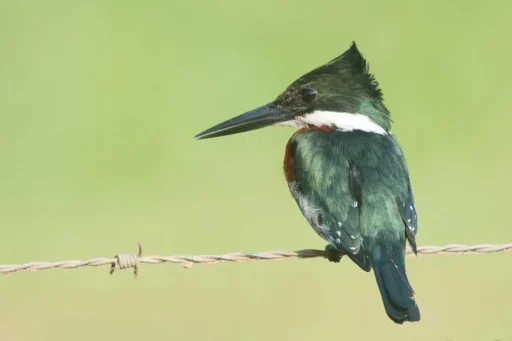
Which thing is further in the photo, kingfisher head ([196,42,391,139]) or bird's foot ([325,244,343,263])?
kingfisher head ([196,42,391,139])

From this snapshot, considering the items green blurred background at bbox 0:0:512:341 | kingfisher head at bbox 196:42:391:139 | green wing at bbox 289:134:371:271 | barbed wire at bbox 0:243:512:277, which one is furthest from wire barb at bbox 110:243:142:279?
green blurred background at bbox 0:0:512:341

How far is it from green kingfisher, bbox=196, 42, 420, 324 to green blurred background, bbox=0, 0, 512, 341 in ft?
4.67

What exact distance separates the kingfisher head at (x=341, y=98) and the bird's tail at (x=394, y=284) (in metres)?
0.75

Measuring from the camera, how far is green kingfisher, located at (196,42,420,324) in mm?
4199

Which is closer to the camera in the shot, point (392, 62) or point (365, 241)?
point (365, 241)

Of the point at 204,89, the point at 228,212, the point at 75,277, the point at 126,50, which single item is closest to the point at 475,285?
the point at 228,212

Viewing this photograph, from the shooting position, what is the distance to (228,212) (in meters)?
7.36

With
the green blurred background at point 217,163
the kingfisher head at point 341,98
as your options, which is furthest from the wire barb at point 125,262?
the green blurred background at point 217,163

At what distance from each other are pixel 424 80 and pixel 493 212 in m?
1.50

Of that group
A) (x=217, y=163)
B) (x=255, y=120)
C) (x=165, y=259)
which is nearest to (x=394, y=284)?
(x=165, y=259)

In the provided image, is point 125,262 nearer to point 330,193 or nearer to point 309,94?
point 330,193

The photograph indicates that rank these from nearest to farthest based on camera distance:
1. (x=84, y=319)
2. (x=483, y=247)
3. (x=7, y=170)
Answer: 1. (x=483, y=247)
2. (x=84, y=319)
3. (x=7, y=170)

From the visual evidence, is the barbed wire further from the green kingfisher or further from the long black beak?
the long black beak

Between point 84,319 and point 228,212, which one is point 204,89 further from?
point 84,319
